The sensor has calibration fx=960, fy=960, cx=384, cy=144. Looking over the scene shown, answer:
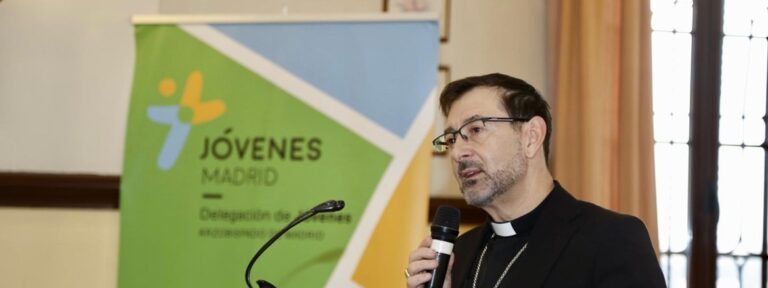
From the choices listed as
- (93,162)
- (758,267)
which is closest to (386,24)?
(93,162)

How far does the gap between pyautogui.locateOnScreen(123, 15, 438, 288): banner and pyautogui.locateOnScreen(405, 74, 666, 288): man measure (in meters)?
0.96

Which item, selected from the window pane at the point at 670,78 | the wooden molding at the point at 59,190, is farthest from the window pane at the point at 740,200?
the wooden molding at the point at 59,190

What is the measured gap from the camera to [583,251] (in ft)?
7.57

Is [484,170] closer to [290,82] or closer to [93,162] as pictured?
[290,82]

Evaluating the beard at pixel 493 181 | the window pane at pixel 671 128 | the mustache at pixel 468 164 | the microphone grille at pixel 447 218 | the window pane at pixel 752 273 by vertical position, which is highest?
the window pane at pixel 671 128

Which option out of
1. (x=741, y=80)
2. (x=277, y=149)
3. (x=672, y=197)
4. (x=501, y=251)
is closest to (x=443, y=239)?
(x=501, y=251)

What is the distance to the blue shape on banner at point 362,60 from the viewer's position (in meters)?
3.70

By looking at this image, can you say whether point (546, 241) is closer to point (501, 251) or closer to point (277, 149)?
point (501, 251)

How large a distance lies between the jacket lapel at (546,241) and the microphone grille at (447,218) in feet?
0.74

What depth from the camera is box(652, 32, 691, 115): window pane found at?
4.59 metres

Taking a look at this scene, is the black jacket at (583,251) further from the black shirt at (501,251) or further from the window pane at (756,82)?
the window pane at (756,82)

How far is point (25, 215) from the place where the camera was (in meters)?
4.50

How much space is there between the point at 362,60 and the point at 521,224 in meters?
1.36

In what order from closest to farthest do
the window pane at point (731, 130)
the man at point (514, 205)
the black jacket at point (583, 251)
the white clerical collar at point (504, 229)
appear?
the black jacket at point (583, 251), the man at point (514, 205), the white clerical collar at point (504, 229), the window pane at point (731, 130)
